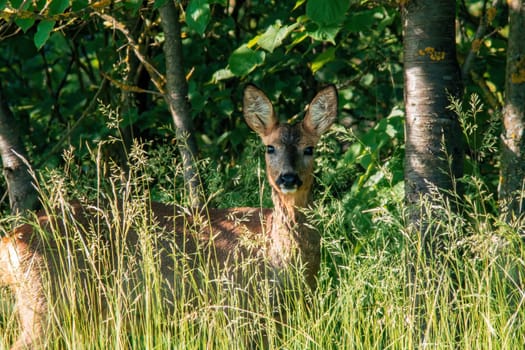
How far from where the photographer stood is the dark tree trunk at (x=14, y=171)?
207 inches

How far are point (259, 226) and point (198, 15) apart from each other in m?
1.39

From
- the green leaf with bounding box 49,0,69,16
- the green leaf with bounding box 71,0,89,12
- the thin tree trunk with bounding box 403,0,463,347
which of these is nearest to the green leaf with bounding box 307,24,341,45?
the thin tree trunk with bounding box 403,0,463,347

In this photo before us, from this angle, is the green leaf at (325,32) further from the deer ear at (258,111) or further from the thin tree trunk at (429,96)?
the deer ear at (258,111)

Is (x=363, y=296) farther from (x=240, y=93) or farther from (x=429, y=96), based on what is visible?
(x=240, y=93)

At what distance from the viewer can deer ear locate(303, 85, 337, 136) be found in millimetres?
4984

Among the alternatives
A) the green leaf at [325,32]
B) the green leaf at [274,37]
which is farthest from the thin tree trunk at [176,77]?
the green leaf at [325,32]

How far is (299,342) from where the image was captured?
3432 mm

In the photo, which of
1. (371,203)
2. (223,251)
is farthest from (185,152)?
(371,203)

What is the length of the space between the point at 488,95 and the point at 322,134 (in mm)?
1331

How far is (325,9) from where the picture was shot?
153 inches

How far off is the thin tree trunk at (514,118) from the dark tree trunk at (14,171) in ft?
9.79

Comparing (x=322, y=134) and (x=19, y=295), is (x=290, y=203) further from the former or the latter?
(x=19, y=295)

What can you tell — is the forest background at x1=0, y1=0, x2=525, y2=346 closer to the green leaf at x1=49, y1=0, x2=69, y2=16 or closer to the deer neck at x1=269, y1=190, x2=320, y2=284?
the green leaf at x1=49, y1=0, x2=69, y2=16

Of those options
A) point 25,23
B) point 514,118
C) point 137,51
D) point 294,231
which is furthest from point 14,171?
point 514,118
